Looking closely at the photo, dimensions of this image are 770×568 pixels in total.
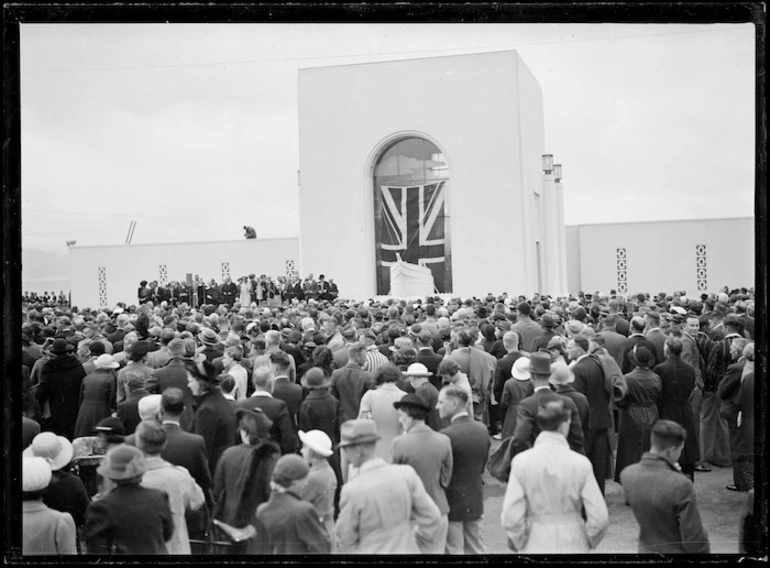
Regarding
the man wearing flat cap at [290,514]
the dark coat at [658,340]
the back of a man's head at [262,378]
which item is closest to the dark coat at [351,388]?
the back of a man's head at [262,378]

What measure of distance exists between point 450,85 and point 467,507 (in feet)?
72.5

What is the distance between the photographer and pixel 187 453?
5492 millimetres

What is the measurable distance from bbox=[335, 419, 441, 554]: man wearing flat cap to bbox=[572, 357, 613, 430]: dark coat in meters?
3.32

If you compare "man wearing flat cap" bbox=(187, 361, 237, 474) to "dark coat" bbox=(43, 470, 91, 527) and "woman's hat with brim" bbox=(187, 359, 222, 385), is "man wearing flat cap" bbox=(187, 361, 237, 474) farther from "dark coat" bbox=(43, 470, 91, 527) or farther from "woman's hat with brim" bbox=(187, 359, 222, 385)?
"dark coat" bbox=(43, 470, 91, 527)

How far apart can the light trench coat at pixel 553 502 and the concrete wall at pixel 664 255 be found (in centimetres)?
2621

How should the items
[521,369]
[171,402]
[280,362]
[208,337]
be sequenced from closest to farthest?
[171,402] < [280,362] < [521,369] < [208,337]

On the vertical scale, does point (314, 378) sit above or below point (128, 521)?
above

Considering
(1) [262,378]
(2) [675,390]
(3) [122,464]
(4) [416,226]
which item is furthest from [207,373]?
(4) [416,226]

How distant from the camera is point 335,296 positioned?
24.5 meters

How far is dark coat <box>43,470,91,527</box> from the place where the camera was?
17.9 ft

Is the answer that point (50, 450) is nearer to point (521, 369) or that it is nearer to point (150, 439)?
point (150, 439)

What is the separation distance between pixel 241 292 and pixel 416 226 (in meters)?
6.58

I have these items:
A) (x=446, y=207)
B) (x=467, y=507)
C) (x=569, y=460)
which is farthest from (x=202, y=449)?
(x=446, y=207)
